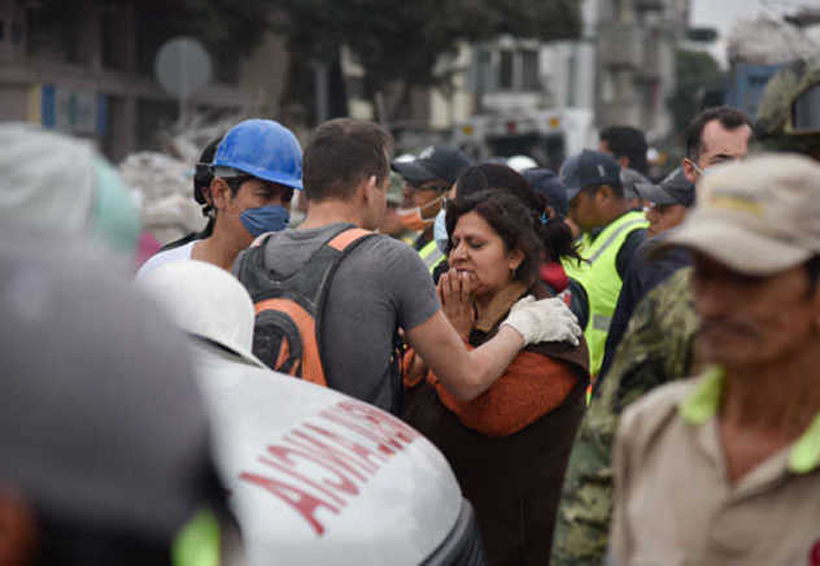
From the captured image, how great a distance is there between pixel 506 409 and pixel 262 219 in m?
1.11

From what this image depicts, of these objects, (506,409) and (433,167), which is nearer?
(506,409)

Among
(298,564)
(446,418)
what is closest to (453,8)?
(446,418)

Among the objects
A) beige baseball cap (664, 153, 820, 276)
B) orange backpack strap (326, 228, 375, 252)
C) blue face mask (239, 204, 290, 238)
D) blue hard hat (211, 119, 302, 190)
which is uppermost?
beige baseball cap (664, 153, 820, 276)

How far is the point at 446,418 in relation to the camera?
411cm

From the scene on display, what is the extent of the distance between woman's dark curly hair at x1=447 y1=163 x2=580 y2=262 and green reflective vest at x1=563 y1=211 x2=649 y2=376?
620 millimetres

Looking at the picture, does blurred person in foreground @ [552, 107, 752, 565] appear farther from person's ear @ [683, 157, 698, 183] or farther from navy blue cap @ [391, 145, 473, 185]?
navy blue cap @ [391, 145, 473, 185]

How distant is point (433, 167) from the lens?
22.6ft

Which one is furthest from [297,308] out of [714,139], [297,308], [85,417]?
[714,139]

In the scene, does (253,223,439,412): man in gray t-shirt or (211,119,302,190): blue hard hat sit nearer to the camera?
(253,223,439,412): man in gray t-shirt

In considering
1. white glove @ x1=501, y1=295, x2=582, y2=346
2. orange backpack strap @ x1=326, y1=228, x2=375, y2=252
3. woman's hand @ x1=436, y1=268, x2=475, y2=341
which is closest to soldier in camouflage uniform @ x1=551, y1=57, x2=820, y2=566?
orange backpack strap @ x1=326, y1=228, x2=375, y2=252

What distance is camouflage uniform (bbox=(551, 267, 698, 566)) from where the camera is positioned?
96.3 inches

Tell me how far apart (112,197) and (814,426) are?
115 centimetres

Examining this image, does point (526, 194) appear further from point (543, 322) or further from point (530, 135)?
point (530, 135)

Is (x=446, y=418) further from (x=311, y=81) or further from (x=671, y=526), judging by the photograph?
(x=311, y=81)
